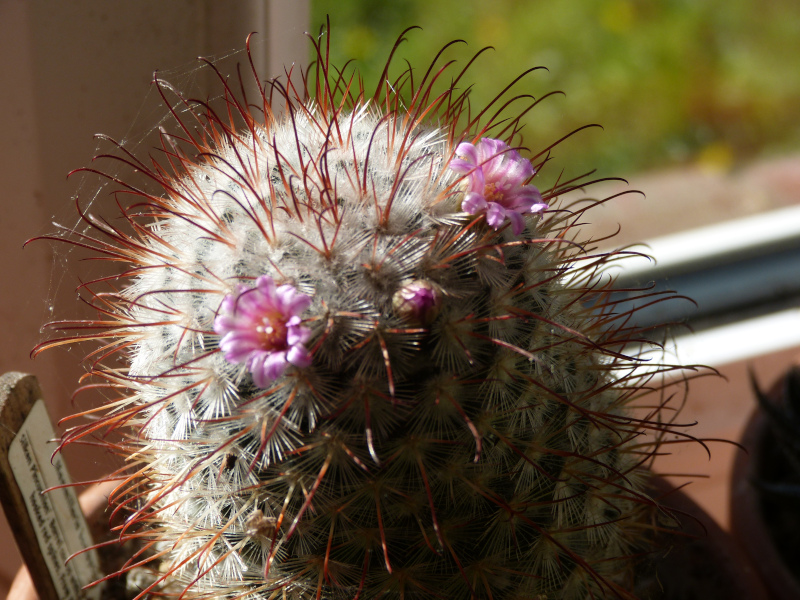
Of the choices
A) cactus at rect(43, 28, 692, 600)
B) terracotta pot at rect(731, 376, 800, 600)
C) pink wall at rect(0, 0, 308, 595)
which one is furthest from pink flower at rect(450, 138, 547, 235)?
terracotta pot at rect(731, 376, 800, 600)

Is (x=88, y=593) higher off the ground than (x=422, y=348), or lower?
Answer: lower

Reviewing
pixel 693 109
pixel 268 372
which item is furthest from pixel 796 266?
pixel 268 372

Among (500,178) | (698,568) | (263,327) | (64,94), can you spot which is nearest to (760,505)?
(698,568)

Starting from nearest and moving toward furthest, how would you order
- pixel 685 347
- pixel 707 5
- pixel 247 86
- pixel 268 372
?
pixel 268 372
pixel 247 86
pixel 685 347
pixel 707 5

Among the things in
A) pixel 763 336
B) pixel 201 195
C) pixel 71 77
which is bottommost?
pixel 763 336

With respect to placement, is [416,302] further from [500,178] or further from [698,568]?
[698,568]

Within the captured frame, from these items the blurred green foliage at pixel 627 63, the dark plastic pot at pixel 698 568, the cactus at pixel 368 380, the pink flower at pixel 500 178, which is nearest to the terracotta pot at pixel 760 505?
the dark plastic pot at pixel 698 568

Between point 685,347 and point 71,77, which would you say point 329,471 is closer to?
point 71,77

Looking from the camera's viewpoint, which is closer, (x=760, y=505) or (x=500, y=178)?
(x=500, y=178)
